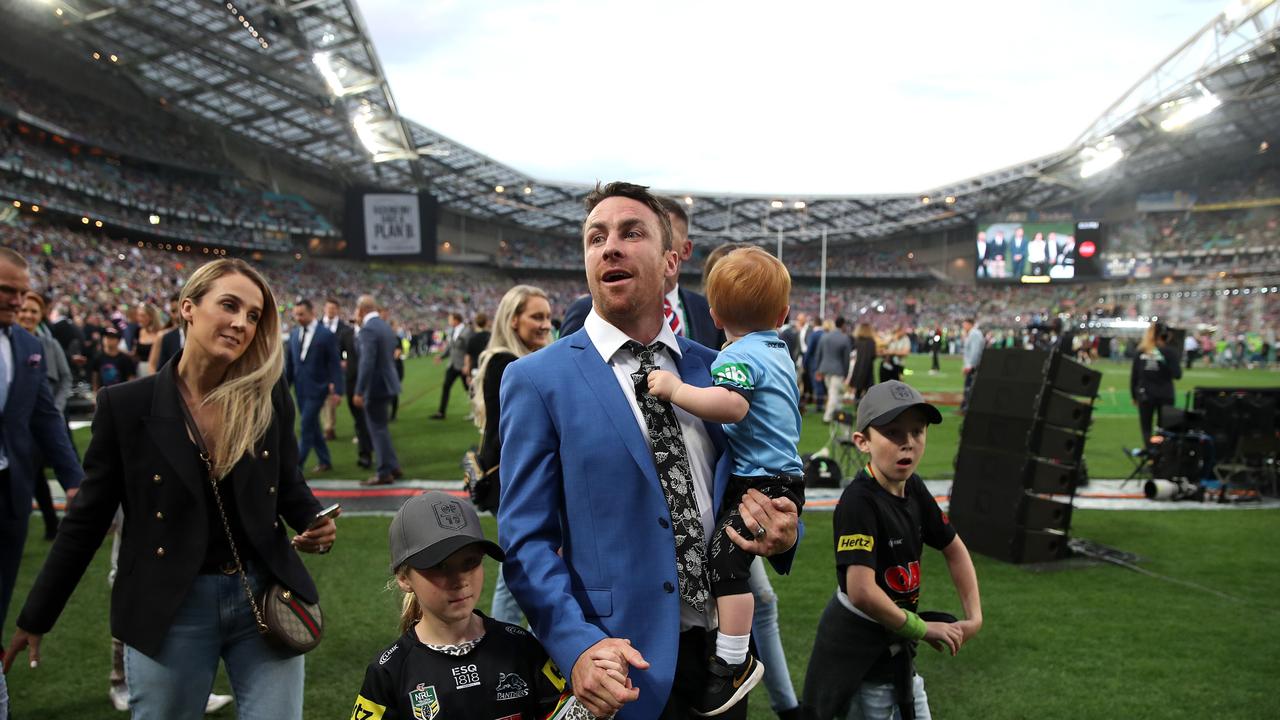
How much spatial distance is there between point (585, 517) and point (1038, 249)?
2554 inches

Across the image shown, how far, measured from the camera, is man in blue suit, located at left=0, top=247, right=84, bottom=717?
11.6 feet

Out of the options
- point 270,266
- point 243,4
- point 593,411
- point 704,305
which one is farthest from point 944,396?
point 270,266

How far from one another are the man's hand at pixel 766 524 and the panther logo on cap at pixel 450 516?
2.26 ft

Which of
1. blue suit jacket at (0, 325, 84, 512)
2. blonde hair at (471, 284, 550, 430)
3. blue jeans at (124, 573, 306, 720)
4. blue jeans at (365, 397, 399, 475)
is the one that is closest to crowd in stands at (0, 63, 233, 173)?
blue jeans at (365, 397, 399, 475)

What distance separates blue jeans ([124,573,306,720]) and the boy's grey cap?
2.08 metres

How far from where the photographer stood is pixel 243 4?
85.3 feet

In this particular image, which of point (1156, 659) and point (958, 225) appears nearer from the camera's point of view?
point (1156, 659)

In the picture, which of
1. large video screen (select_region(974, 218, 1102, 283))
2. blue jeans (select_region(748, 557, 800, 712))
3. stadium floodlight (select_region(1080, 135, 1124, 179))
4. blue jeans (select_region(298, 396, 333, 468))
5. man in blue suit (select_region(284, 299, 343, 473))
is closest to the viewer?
blue jeans (select_region(748, 557, 800, 712))

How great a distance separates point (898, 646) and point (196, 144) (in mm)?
55284

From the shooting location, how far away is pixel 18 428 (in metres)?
3.68

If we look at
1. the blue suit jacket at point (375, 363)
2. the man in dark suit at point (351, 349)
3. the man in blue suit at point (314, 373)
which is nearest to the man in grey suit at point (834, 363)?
the man in dark suit at point (351, 349)

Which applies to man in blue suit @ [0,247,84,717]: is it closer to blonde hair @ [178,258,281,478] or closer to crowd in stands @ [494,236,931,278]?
blonde hair @ [178,258,281,478]

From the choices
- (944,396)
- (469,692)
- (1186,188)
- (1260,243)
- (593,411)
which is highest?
(1186,188)

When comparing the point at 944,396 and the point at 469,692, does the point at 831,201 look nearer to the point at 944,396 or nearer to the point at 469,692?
the point at 944,396
